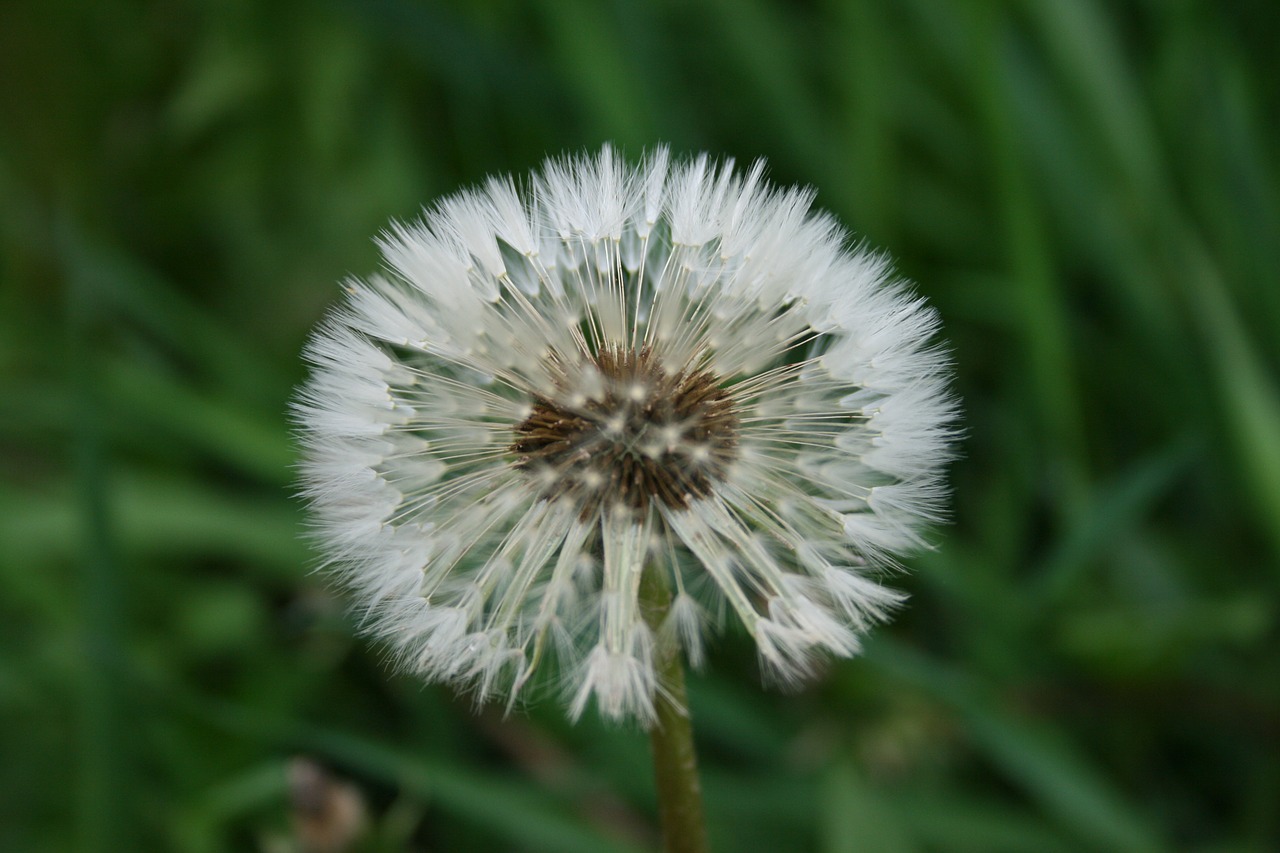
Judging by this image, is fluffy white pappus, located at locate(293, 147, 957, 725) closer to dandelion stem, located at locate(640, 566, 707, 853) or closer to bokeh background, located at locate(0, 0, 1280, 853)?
dandelion stem, located at locate(640, 566, 707, 853)

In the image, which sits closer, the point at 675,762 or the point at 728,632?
the point at 675,762

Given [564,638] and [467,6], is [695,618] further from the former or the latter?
[467,6]

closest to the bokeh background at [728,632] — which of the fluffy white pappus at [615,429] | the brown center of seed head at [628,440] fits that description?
the fluffy white pappus at [615,429]

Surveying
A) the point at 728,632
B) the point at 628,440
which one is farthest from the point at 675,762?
the point at 728,632

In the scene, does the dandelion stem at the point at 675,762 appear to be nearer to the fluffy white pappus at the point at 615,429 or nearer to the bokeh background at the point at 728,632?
the fluffy white pappus at the point at 615,429

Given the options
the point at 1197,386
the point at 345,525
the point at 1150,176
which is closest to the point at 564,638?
the point at 345,525

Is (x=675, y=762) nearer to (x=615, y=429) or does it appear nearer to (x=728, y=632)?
(x=615, y=429)
